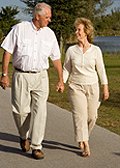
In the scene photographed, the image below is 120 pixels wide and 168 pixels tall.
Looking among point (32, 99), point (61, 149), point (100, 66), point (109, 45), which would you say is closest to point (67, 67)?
point (100, 66)

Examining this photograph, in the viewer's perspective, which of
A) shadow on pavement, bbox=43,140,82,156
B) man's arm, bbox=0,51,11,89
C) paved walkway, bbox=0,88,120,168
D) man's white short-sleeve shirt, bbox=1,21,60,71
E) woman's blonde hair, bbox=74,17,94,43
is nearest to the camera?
paved walkway, bbox=0,88,120,168

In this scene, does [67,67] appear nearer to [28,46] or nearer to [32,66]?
[32,66]

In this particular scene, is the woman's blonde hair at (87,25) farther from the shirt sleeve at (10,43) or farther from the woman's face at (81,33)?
the shirt sleeve at (10,43)

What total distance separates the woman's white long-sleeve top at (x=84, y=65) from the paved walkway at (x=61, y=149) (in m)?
0.98

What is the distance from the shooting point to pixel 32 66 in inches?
288

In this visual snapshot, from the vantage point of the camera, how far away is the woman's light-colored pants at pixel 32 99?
7.41 metres

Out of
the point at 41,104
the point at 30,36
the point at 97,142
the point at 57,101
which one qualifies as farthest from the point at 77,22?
the point at 57,101

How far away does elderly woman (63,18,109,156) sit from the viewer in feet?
24.6

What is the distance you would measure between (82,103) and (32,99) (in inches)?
26.3

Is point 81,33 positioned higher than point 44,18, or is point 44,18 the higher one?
point 44,18

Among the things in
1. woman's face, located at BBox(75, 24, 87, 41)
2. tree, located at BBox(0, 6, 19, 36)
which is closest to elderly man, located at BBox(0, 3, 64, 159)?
woman's face, located at BBox(75, 24, 87, 41)

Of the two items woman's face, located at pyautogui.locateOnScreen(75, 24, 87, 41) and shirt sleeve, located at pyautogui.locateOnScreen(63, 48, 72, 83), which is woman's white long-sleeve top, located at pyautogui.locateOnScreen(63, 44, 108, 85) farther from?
woman's face, located at pyautogui.locateOnScreen(75, 24, 87, 41)

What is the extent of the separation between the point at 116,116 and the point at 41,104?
167 inches

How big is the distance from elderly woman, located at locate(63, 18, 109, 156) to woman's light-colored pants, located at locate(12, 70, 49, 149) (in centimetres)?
41
